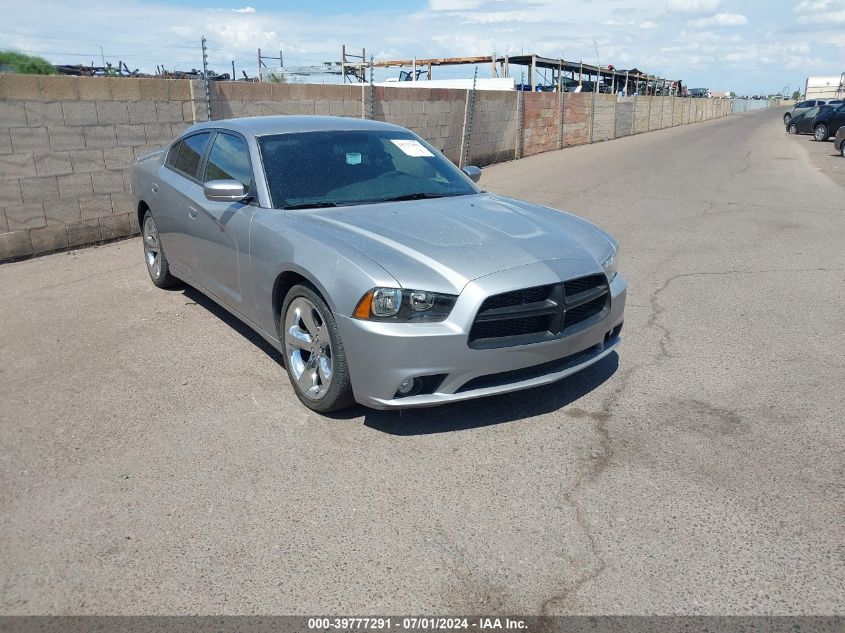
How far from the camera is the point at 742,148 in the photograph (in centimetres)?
2655

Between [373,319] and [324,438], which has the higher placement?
[373,319]

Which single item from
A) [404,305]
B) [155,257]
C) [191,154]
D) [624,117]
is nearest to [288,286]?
[404,305]

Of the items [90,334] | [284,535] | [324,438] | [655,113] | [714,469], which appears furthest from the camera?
[655,113]

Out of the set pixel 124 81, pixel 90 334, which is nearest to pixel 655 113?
pixel 124 81

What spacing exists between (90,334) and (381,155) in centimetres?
263

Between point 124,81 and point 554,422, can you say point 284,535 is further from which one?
point 124,81

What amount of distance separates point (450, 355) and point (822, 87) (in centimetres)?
12652

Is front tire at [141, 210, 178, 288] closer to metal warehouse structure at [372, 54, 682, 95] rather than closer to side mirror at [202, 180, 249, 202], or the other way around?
side mirror at [202, 180, 249, 202]

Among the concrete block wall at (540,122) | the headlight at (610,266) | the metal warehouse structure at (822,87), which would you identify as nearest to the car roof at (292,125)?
the headlight at (610,266)

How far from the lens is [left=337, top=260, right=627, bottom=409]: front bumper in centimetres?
343

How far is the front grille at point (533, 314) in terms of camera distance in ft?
11.5

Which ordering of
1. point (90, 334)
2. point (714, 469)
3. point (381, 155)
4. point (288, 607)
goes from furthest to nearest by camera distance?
point (90, 334)
point (381, 155)
point (714, 469)
point (288, 607)

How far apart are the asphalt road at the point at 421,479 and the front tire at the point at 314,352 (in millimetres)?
169

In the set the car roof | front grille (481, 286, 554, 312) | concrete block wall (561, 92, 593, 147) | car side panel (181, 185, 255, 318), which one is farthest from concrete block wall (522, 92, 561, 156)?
front grille (481, 286, 554, 312)
